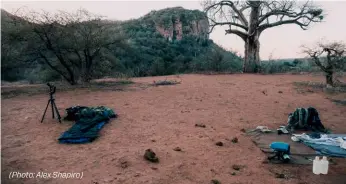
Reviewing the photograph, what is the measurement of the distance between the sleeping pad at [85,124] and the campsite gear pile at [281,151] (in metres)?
3.27

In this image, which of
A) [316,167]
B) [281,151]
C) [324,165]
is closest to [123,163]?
[281,151]

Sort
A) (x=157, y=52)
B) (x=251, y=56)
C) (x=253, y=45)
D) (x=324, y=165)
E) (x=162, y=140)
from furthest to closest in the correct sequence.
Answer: (x=157, y=52), (x=251, y=56), (x=253, y=45), (x=162, y=140), (x=324, y=165)

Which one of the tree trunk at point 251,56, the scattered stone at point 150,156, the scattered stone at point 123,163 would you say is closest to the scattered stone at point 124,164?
the scattered stone at point 123,163

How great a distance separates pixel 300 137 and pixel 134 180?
359 cm

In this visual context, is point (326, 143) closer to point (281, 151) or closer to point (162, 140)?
point (281, 151)

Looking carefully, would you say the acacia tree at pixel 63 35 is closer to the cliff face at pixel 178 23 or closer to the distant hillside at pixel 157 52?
the distant hillside at pixel 157 52

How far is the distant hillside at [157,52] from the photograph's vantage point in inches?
644

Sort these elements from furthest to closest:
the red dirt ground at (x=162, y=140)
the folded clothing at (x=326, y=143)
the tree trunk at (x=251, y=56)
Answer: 1. the tree trunk at (x=251, y=56)
2. the folded clothing at (x=326, y=143)
3. the red dirt ground at (x=162, y=140)

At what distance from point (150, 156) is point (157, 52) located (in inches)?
978

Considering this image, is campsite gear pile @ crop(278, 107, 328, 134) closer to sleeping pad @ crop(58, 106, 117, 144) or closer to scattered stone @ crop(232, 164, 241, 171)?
scattered stone @ crop(232, 164, 241, 171)

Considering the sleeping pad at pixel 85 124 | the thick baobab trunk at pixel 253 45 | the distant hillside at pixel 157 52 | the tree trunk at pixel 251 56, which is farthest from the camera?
the tree trunk at pixel 251 56

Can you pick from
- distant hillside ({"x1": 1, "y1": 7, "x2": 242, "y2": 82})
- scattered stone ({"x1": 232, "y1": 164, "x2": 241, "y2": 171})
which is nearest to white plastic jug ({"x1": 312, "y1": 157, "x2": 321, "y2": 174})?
scattered stone ({"x1": 232, "y1": 164, "x2": 241, "y2": 171})

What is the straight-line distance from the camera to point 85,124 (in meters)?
6.18

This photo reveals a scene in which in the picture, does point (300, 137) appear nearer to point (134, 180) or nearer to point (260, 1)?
point (134, 180)
